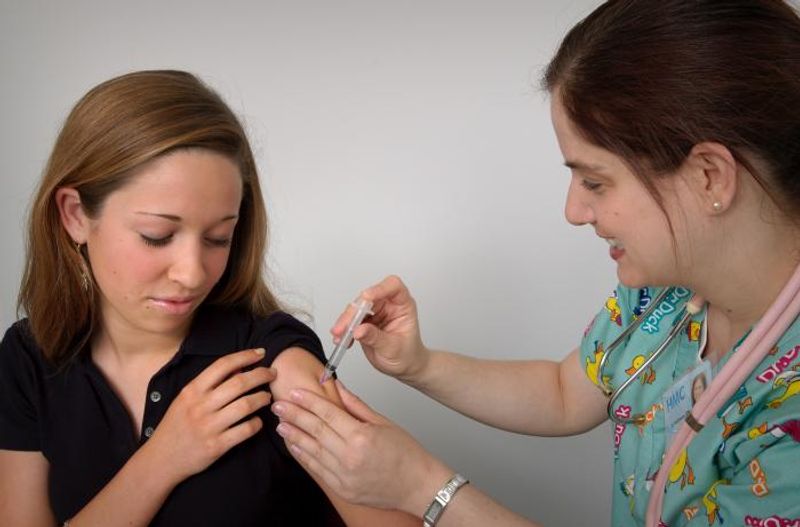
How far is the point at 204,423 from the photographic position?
4.30 feet

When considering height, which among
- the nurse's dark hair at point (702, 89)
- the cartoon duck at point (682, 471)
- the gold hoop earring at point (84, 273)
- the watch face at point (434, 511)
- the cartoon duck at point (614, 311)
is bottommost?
the watch face at point (434, 511)

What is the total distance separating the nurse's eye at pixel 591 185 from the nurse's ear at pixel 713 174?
13 cm

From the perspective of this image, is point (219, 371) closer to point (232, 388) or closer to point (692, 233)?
point (232, 388)

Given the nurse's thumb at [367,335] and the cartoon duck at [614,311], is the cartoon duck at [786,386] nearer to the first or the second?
the cartoon duck at [614,311]

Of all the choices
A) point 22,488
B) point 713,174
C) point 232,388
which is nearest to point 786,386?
point 713,174

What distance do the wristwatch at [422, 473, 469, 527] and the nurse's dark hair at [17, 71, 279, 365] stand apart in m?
0.53

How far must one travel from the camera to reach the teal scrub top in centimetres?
107

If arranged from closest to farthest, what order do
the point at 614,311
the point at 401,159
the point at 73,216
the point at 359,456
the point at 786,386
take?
the point at 786,386 → the point at 359,456 → the point at 73,216 → the point at 614,311 → the point at 401,159

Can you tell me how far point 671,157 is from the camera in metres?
1.17

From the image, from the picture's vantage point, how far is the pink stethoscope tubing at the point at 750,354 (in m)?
1.17

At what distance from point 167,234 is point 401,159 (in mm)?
1018

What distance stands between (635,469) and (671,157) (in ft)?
1.89

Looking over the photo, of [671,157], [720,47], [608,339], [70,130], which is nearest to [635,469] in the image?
[608,339]

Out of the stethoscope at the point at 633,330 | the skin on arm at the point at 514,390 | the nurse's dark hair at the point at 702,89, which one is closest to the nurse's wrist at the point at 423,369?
the skin on arm at the point at 514,390
